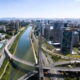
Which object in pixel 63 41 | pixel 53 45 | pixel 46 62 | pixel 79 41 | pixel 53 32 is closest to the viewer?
pixel 46 62

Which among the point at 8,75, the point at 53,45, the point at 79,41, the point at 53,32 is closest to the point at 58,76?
the point at 8,75

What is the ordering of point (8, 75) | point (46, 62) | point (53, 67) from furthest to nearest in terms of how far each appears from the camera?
1. point (46, 62)
2. point (53, 67)
3. point (8, 75)

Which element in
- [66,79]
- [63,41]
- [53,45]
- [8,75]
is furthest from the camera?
[53,45]

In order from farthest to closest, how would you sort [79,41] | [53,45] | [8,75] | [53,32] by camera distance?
[53,32], [79,41], [53,45], [8,75]

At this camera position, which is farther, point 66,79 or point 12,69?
point 12,69

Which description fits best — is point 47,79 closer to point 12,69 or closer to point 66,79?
point 66,79

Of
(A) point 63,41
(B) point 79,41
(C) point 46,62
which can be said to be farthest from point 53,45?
(C) point 46,62

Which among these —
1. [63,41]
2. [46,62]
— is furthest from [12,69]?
[63,41]

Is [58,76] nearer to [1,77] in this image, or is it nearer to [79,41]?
[1,77]

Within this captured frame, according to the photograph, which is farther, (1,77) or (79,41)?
(79,41)
